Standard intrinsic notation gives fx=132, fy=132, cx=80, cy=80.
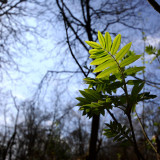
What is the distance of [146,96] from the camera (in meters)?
0.58

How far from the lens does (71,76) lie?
154 inches

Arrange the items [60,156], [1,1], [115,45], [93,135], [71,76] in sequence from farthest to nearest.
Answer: [60,156] < [1,1] < [71,76] < [93,135] < [115,45]

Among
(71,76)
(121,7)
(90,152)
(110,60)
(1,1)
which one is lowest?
(90,152)

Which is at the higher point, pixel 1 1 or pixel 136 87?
pixel 1 1

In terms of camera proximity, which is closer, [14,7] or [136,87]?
[136,87]

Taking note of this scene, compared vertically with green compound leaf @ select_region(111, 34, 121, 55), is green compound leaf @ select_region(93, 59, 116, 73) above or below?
below

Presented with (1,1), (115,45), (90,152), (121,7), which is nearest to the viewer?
(115,45)

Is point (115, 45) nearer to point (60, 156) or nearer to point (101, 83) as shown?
point (101, 83)

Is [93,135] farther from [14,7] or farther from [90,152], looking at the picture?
[14,7]

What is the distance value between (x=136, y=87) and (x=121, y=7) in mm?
4427

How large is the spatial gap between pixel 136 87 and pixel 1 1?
286 inches

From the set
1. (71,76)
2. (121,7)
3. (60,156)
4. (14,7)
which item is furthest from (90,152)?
(60,156)

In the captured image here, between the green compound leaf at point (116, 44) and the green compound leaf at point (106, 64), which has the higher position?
the green compound leaf at point (116, 44)

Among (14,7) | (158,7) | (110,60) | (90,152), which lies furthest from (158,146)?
(14,7)
